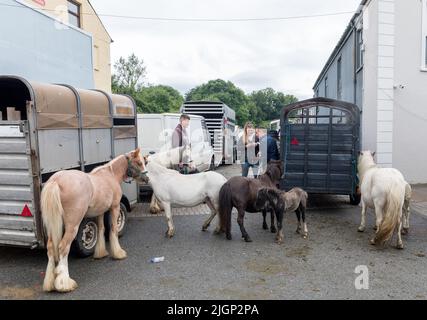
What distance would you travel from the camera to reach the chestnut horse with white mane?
4.10 m

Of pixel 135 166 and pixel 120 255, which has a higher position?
pixel 135 166

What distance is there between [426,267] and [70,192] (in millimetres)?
4629

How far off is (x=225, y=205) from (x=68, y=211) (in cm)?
250

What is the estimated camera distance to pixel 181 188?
620 centimetres

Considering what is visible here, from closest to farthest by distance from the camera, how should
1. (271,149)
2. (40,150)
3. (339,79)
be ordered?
(40,150)
(271,149)
(339,79)

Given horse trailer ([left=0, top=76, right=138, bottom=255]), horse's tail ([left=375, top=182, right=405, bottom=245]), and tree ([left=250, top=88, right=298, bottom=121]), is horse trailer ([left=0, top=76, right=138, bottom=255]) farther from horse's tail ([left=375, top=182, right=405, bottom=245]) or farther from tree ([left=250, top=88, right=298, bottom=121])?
tree ([left=250, top=88, right=298, bottom=121])

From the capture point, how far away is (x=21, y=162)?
4.62 m

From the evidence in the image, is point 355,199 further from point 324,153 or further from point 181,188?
point 181,188

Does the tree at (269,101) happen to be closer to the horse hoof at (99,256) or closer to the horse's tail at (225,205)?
the horse's tail at (225,205)

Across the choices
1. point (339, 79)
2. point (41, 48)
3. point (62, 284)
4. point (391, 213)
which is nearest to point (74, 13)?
point (41, 48)

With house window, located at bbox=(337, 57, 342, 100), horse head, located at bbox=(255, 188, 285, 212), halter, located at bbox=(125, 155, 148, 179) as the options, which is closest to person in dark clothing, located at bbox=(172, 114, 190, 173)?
halter, located at bbox=(125, 155, 148, 179)

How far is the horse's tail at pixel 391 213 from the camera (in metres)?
5.29

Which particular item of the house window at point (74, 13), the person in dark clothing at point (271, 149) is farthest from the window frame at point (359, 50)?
the house window at point (74, 13)
